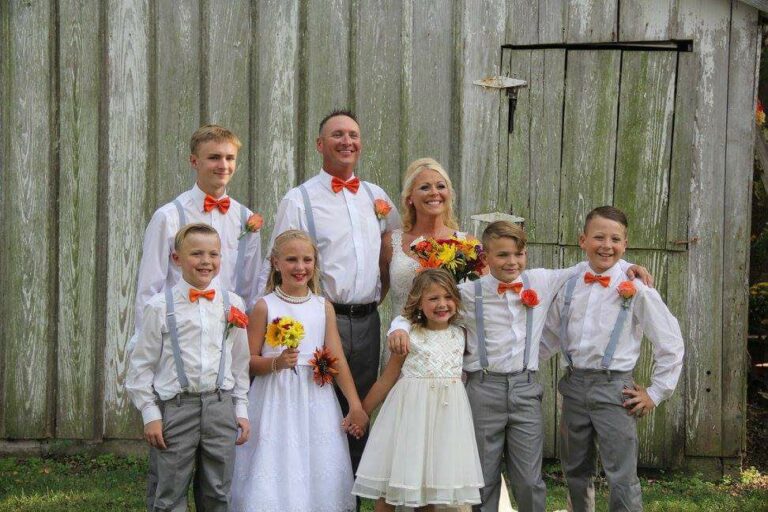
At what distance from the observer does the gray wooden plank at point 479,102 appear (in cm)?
658

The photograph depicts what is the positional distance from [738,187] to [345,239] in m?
2.78

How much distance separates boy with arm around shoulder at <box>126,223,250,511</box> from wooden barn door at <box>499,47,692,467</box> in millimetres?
2580

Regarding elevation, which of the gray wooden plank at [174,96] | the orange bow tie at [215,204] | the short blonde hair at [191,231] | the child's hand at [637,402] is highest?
the gray wooden plank at [174,96]

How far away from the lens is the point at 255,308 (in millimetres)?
4945

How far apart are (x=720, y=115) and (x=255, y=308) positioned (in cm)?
332

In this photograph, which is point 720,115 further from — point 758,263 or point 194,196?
point 194,196

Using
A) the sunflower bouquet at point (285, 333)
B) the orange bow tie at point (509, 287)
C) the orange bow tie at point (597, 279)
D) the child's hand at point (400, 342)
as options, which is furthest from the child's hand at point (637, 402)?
the sunflower bouquet at point (285, 333)

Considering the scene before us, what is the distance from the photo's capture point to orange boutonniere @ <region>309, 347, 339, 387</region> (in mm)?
4863

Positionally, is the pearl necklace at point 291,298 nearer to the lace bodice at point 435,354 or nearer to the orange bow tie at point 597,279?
the lace bodice at point 435,354

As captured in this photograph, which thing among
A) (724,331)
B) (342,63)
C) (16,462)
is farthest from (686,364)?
(16,462)

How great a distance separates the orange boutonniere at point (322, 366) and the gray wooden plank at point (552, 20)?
2.79 meters

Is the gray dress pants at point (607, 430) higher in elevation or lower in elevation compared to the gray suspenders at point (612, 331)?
lower

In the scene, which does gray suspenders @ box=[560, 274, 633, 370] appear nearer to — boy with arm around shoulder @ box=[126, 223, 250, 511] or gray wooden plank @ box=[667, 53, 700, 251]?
boy with arm around shoulder @ box=[126, 223, 250, 511]

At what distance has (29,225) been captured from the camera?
6695 millimetres
